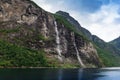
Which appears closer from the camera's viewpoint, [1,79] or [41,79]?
[1,79]

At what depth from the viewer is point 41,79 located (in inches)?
5910

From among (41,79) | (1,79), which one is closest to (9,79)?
(1,79)

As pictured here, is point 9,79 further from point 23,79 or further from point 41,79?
point 41,79

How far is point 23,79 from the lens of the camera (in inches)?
5650

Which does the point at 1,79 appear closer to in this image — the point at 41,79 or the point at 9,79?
the point at 9,79

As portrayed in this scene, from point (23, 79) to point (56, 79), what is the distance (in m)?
20.1

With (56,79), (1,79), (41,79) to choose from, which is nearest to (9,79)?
(1,79)

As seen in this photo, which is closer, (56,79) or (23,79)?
(23,79)

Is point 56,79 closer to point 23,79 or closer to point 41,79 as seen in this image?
point 41,79

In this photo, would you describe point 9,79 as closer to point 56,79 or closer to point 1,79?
point 1,79

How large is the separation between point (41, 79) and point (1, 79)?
22246mm

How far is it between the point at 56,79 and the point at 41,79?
9.45 meters

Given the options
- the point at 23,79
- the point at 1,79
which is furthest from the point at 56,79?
the point at 1,79

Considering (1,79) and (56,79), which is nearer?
(1,79)
